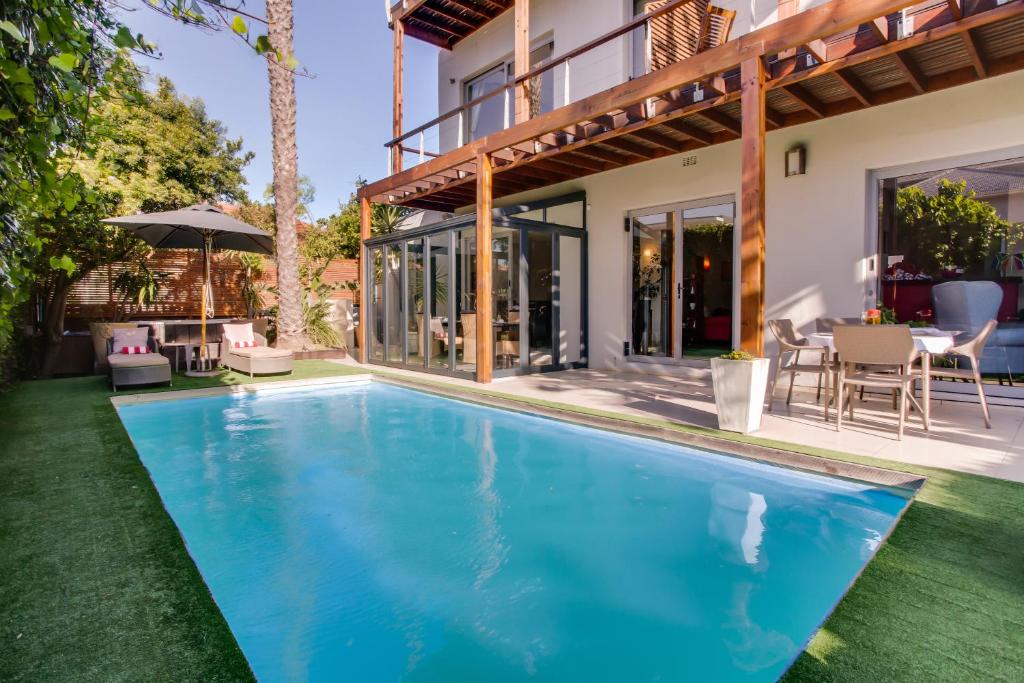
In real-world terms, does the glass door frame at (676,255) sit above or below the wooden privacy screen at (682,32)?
below

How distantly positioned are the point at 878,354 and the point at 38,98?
5.25 meters

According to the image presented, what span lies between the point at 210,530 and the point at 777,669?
293 cm

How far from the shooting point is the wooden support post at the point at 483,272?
784cm

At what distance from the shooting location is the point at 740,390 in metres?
4.52

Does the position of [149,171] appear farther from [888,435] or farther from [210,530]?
[888,435]

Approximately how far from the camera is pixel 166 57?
2482mm

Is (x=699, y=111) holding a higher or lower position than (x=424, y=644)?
higher

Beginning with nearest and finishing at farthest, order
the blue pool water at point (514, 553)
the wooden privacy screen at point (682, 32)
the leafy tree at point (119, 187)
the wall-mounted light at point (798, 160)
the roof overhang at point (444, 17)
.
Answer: the blue pool water at point (514, 553) → the wooden privacy screen at point (682, 32) → the wall-mounted light at point (798, 160) → the leafy tree at point (119, 187) → the roof overhang at point (444, 17)

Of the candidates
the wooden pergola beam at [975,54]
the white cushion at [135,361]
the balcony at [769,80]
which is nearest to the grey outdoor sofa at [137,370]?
the white cushion at [135,361]

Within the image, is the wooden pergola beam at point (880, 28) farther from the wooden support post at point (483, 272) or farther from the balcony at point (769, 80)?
the wooden support post at point (483, 272)

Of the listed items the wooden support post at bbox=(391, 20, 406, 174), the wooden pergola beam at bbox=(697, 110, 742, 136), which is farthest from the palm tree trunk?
the wooden pergola beam at bbox=(697, 110, 742, 136)

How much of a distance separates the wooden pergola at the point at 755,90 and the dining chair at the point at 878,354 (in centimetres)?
66

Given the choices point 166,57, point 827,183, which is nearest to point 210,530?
point 166,57

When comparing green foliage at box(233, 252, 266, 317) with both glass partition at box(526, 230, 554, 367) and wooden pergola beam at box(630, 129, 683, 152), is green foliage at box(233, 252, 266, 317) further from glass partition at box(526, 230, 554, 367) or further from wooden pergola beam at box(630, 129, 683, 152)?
wooden pergola beam at box(630, 129, 683, 152)
